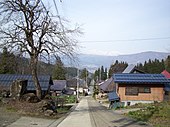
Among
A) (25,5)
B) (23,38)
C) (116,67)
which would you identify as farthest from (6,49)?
(116,67)

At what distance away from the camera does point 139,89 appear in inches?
1700

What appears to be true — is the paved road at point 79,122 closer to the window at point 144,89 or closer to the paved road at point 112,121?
the paved road at point 112,121

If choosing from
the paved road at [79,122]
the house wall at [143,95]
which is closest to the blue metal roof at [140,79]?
the house wall at [143,95]

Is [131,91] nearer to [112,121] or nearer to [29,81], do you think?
[29,81]

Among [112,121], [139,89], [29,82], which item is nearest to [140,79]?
[139,89]

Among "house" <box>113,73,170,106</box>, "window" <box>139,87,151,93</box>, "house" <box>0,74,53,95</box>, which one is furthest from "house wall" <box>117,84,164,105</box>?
"house" <box>0,74,53,95</box>

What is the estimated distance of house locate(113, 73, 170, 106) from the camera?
4275 cm

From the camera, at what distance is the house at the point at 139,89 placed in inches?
1683

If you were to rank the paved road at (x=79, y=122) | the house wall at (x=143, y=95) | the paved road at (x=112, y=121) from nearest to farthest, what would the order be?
the paved road at (x=79, y=122) → the paved road at (x=112, y=121) → the house wall at (x=143, y=95)

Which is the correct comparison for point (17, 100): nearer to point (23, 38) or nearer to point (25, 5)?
point (23, 38)

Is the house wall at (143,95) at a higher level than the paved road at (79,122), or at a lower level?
higher

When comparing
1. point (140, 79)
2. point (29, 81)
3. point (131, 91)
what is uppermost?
point (140, 79)

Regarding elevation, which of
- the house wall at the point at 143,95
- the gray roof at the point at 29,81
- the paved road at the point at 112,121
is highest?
the gray roof at the point at 29,81

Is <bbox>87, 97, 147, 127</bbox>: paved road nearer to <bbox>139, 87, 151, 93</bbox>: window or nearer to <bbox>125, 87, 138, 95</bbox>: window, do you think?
<bbox>125, 87, 138, 95</bbox>: window
